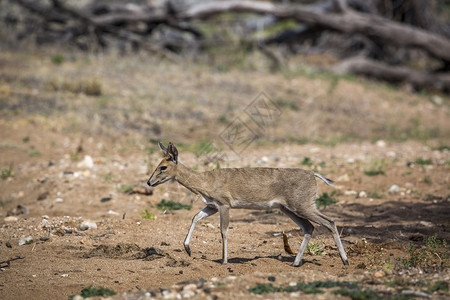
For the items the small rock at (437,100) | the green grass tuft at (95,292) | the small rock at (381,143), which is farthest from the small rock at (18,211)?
the small rock at (437,100)

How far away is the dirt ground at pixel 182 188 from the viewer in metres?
5.58

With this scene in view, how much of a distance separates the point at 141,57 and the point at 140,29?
6.77 feet

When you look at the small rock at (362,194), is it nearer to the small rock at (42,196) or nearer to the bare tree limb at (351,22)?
the small rock at (42,196)

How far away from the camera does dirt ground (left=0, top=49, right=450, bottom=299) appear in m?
5.58

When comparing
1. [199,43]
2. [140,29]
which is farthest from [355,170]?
[140,29]

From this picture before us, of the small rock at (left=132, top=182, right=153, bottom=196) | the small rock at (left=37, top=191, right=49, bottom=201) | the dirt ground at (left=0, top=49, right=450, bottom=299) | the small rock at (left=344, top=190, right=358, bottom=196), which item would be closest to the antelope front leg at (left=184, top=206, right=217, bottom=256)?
the dirt ground at (left=0, top=49, right=450, bottom=299)

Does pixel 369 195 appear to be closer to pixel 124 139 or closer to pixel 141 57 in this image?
pixel 124 139

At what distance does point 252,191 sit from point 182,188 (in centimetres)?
308

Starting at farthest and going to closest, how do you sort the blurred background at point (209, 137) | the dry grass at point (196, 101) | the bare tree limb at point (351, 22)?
1. the bare tree limb at point (351, 22)
2. the dry grass at point (196, 101)
3. the blurred background at point (209, 137)

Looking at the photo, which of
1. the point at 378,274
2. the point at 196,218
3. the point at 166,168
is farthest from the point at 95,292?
the point at 378,274

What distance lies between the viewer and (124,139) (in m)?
11.4

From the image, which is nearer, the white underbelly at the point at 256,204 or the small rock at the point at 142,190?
the white underbelly at the point at 256,204

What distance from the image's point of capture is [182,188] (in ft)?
29.7

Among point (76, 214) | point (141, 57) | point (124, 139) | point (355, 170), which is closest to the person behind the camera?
point (76, 214)
